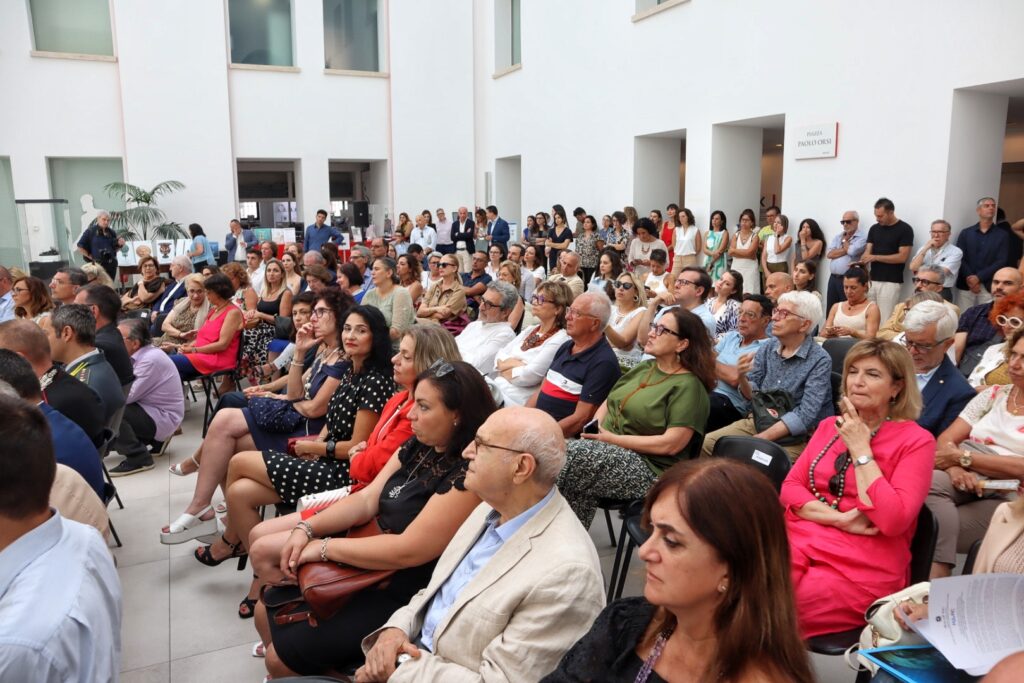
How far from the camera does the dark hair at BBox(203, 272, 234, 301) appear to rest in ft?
19.5

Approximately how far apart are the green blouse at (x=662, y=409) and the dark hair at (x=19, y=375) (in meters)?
2.37

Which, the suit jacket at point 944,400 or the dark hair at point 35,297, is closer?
the suit jacket at point 944,400

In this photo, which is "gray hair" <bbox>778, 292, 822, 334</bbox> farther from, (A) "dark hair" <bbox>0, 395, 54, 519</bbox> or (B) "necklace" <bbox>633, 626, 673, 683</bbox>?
(A) "dark hair" <bbox>0, 395, 54, 519</bbox>

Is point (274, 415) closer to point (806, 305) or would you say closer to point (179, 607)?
point (179, 607)

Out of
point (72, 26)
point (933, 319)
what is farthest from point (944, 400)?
point (72, 26)

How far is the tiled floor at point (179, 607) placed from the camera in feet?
9.30

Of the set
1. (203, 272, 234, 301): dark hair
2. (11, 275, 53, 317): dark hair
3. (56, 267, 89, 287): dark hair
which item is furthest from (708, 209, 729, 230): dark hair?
(11, 275, 53, 317): dark hair

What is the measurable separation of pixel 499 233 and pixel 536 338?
966 centimetres

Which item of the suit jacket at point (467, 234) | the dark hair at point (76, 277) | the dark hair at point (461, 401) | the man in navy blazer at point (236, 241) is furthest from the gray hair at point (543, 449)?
the man in navy blazer at point (236, 241)

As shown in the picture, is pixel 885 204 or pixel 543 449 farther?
pixel 885 204

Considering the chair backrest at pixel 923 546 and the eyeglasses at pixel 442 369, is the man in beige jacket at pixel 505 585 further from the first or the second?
the chair backrest at pixel 923 546

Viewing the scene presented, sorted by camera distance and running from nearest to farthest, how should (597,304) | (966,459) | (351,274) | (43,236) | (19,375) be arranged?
(19,375), (966,459), (597,304), (351,274), (43,236)

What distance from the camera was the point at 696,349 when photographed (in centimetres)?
330

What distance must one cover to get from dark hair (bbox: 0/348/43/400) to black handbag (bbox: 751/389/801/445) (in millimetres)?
3076
